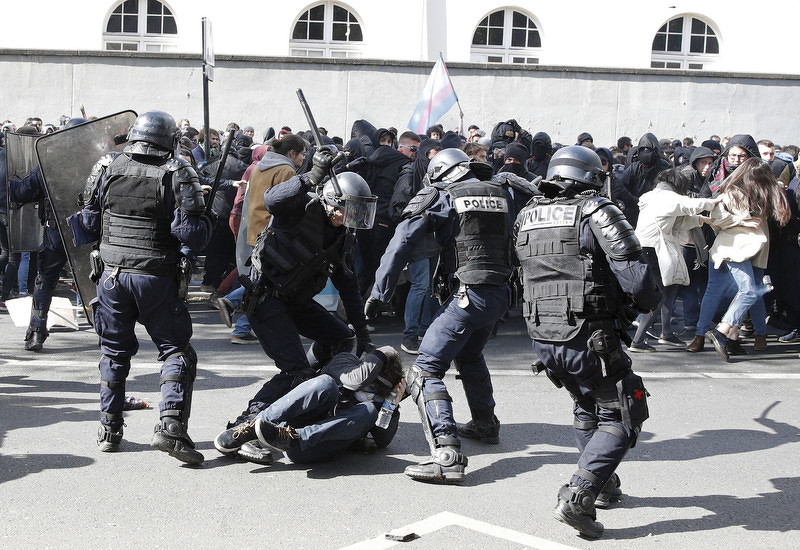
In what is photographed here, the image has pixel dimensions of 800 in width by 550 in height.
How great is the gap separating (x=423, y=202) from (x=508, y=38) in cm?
1732

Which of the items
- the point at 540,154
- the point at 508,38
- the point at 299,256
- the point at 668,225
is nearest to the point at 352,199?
the point at 299,256

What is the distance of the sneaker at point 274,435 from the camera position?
5027 mm

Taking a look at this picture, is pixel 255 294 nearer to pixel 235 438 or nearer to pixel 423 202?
pixel 235 438

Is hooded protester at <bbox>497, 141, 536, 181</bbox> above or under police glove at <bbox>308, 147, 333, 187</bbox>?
above

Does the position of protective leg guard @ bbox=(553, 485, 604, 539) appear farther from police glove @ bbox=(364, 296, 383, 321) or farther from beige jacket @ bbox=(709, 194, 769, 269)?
beige jacket @ bbox=(709, 194, 769, 269)

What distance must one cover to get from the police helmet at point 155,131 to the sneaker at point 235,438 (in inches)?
64.2

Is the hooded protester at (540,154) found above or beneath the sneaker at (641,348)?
above

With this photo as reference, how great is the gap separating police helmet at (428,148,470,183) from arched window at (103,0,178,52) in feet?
55.3

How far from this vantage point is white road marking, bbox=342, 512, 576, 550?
424 centimetres

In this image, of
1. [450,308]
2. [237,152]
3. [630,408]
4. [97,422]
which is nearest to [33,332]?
[97,422]

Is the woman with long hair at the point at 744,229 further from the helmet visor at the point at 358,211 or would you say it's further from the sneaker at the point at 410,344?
the helmet visor at the point at 358,211

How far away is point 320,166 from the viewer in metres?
5.41

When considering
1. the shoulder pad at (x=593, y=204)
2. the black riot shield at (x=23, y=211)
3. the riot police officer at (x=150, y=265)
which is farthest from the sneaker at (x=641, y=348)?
the black riot shield at (x=23, y=211)

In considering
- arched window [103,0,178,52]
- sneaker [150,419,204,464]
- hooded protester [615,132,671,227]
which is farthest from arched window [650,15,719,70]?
sneaker [150,419,204,464]
